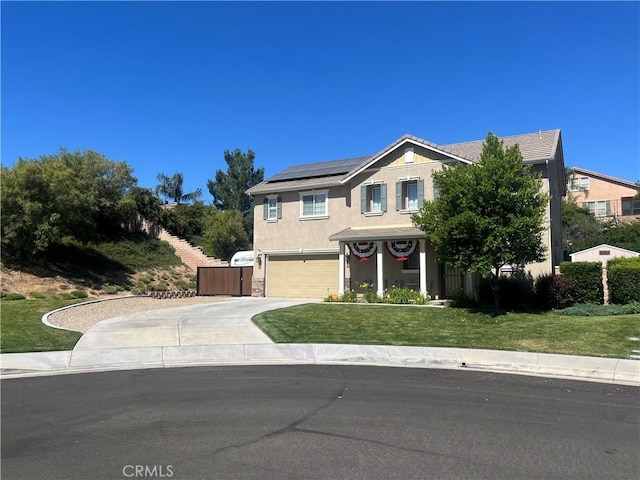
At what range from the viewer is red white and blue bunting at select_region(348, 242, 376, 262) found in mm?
23645

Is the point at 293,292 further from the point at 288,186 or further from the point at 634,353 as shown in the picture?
the point at 634,353

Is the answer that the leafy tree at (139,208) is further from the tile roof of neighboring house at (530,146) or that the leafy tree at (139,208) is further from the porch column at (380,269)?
the tile roof of neighboring house at (530,146)

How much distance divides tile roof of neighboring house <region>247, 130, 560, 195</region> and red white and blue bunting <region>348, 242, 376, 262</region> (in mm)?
3417

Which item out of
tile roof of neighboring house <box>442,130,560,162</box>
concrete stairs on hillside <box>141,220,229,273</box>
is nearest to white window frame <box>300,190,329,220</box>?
tile roof of neighboring house <box>442,130,560,162</box>

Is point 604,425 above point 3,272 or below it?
below

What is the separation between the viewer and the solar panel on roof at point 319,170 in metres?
27.2

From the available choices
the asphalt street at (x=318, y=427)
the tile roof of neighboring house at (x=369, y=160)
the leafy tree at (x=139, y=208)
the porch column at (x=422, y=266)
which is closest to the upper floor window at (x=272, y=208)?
the tile roof of neighboring house at (x=369, y=160)

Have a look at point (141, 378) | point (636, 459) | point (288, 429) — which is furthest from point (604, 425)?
point (141, 378)

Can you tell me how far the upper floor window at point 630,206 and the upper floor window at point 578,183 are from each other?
166 inches

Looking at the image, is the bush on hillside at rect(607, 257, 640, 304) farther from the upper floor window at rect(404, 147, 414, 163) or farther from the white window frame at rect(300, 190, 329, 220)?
the white window frame at rect(300, 190, 329, 220)

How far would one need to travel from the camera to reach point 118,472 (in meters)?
4.91

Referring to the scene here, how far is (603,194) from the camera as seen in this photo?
5534cm

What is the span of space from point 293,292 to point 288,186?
18.7ft

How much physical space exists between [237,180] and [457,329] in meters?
54.2
